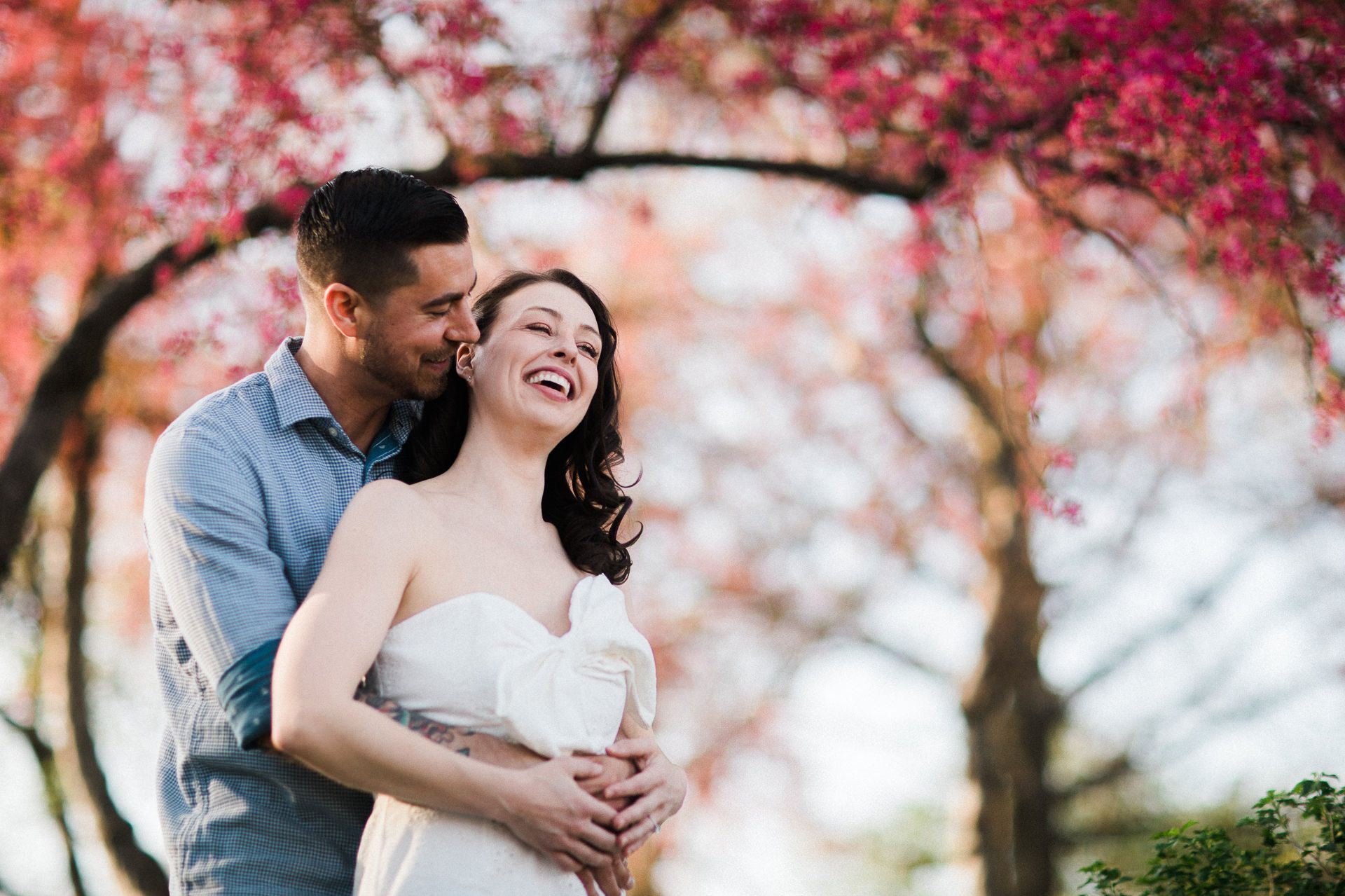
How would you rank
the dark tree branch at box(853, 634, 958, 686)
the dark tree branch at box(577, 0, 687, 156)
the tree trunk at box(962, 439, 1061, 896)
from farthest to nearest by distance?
the dark tree branch at box(853, 634, 958, 686) → the tree trunk at box(962, 439, 1061, 896) → the dark tree branch at box(577, 0, 687, 156)

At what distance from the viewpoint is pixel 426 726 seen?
2346 millimetres

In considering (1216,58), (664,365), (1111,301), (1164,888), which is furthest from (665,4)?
(1111,301)

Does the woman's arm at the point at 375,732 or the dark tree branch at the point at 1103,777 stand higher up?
the dark tree branch at the point at 1103,777

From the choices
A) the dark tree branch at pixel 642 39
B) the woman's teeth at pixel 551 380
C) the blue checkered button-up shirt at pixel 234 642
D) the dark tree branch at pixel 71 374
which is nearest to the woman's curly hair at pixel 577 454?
the woman's teeth at pixel 551 380

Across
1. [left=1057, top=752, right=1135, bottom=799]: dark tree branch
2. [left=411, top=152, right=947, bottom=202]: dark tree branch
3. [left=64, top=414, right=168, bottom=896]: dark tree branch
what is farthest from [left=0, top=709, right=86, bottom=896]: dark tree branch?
[left=1057, top=752, right=1135, bottom=799]: dark tree branch

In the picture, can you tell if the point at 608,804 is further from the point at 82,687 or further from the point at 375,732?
the point at 82,687

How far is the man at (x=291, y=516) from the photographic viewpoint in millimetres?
2367

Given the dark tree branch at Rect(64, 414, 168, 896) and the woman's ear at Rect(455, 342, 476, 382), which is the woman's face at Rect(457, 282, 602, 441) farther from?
the dark tree branch at Rect(64, 414, 168, 896)

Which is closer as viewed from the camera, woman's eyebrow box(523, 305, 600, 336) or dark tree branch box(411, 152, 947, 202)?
woman's eyebrow box(523, 305, 600, 336)

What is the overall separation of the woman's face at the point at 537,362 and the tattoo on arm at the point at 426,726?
2.21 feet

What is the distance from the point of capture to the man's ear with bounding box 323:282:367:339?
9.38 ft

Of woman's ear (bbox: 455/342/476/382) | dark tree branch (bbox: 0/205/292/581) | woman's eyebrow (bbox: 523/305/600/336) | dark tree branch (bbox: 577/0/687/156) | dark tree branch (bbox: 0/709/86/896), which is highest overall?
dark tree branch (bbox: 577/0/687/156)

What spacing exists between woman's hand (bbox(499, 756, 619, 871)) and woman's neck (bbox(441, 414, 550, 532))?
1.90ft

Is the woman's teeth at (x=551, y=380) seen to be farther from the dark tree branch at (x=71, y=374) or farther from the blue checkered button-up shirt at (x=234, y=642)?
the dark tree branch at (x=71, y=374)
